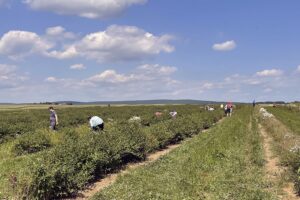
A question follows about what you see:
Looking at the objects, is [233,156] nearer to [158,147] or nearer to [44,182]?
[158,147]

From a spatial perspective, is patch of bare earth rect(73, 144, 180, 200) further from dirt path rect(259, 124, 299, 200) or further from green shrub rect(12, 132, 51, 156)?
green shrub rect(12, 132, 51, 156)

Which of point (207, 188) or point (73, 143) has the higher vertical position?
point (73, 143)

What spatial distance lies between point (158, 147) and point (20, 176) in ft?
43.8

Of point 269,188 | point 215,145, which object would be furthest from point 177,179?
point 215,145

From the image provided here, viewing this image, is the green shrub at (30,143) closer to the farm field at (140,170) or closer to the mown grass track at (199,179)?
the farm field at (140,170)

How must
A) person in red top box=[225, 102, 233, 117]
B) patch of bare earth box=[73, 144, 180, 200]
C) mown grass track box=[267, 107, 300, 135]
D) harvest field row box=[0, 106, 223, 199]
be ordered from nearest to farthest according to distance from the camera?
harvest field row box=[0, 106, 223, 199]
patch of bare earth box=[73, 144, 180, 200]
mown grass track box=[267, 107, 300, 135]
person in red top box=[225, 102, 233, 117]

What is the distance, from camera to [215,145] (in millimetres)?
21734

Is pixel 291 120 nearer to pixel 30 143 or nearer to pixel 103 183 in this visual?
pixel 30 143

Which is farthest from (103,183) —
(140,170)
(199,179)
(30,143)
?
(30,143)

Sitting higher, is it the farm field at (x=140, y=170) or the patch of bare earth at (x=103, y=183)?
the farm field at (x=140, y=170)

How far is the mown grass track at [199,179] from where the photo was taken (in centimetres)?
1201

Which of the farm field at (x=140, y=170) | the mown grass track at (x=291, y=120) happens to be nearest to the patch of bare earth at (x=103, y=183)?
the farm field at (x=140, y=170)

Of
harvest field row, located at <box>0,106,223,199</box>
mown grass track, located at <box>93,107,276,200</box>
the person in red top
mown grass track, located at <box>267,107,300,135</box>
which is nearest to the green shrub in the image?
harvest field row, located at <box>0,106,223,199</box>

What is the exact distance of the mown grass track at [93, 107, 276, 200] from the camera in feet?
39.4
